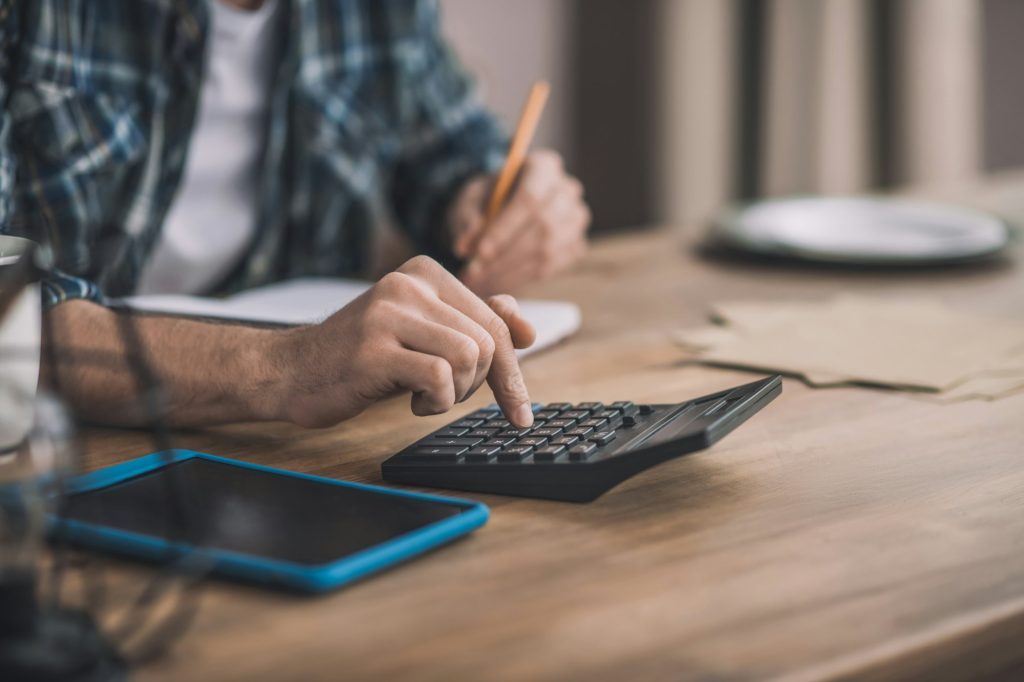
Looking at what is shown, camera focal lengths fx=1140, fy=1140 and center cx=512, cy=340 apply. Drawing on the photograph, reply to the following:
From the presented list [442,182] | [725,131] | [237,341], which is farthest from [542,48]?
[237,341]

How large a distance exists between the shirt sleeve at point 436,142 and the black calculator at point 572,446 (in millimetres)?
765

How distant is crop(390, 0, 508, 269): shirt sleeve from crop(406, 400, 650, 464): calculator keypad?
739 millimetres

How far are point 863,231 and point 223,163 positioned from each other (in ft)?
2.64

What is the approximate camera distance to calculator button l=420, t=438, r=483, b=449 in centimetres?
68

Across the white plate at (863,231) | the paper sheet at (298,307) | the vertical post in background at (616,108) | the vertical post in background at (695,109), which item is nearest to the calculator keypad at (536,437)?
the paper sheet at (298,307)

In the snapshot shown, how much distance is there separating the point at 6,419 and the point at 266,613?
9.8 inches

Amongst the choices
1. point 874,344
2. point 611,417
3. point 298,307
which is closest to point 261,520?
point 611,417

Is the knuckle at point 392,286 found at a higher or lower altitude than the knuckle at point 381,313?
higher

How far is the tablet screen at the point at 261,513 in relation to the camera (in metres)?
0.54

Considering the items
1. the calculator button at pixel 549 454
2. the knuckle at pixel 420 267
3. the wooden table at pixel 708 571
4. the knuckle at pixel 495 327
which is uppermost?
the knuckle at pixel 420 267

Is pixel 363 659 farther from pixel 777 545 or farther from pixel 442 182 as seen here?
pixel 442 182

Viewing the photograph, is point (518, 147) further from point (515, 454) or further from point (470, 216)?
point (515, 454)

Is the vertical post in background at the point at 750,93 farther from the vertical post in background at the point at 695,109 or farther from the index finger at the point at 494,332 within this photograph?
the index finger at the point at 494,332

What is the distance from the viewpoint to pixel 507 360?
72cm
